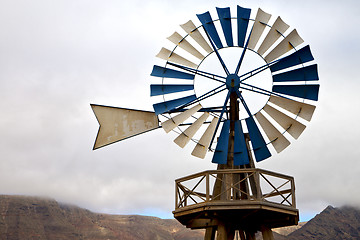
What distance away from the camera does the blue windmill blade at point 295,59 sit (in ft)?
52.8

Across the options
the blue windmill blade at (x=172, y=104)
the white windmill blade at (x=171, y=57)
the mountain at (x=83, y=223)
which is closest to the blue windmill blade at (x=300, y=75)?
the blue windmill blade at (x=172, y=104)

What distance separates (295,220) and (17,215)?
4839 inches

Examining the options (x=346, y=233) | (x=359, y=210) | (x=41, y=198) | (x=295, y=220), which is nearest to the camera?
(x=295, y=220)

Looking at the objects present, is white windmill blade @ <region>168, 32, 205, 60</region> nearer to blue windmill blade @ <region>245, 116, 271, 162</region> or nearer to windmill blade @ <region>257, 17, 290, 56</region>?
windmill blade @ <region>257, 17, 290, 56</region>

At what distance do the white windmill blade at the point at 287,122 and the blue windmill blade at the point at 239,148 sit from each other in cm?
93

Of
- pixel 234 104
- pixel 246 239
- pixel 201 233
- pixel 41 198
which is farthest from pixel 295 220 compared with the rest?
pixel 41 198

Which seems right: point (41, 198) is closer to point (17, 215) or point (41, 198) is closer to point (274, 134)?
point (17, 215)

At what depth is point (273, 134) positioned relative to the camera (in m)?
15.9

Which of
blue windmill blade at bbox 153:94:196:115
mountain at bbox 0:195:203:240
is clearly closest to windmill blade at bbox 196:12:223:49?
blue windmill blade at bbox 153:94:196:115

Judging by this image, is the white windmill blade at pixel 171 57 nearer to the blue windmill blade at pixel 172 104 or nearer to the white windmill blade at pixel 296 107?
the blue windmill blade at pixel 172 104

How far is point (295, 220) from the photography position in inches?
614

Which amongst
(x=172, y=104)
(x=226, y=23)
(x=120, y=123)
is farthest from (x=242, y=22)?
(x=120, y=123)

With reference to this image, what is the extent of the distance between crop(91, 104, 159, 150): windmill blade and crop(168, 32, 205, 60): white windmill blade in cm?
211

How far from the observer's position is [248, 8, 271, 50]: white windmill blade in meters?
16.4
